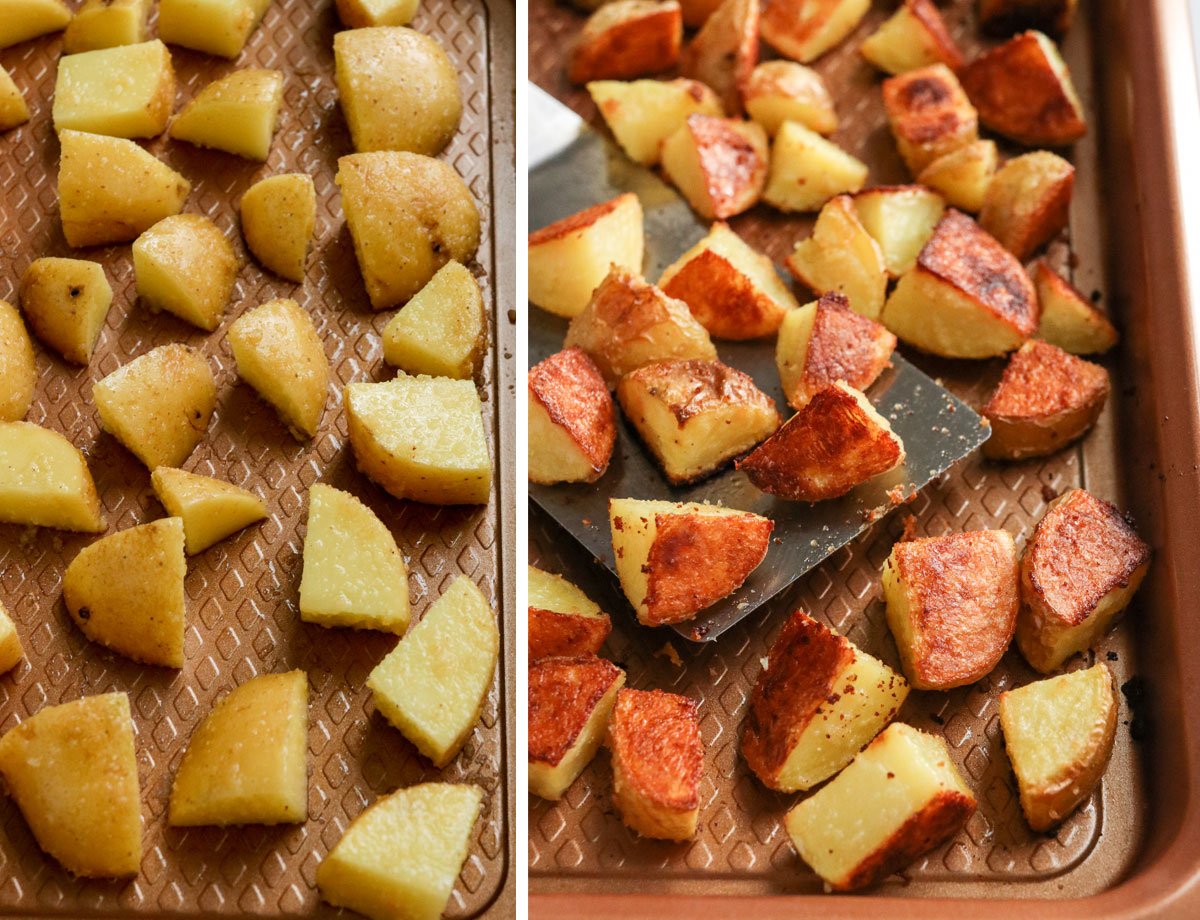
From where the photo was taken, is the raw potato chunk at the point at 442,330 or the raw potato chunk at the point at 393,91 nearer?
the raw potato chunk at the point at 442,330

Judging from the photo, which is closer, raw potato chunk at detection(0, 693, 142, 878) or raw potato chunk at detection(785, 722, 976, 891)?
raw potato chunk at detection(0, 693, 142, 878)

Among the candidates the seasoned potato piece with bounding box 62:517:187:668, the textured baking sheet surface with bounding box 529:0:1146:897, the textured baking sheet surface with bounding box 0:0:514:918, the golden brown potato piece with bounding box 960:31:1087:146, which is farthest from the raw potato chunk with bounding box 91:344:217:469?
the golden brown potato piece with bounding box 960:31:1087:146

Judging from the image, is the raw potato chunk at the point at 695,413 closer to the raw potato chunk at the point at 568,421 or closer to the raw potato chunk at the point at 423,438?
the raw potato chunk at the point at 568,421

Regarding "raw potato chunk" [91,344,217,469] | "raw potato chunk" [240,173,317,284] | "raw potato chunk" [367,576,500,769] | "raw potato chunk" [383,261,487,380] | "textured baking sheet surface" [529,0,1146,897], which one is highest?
"raw potato chunk" [240,173,317,284]

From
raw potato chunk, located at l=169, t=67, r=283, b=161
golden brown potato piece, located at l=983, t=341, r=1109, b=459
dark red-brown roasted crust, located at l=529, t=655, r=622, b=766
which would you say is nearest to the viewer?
dark red-brown roasted crust, located at l=529, t=655, r=622, b=766

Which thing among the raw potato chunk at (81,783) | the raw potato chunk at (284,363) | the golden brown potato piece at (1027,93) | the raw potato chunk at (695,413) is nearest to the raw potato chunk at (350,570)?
the raw potato chunk at (284,363)

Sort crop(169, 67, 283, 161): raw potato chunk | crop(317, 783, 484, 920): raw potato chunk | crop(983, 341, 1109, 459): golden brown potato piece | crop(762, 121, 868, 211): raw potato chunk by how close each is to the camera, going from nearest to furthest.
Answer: crop(317, 783, 484, 920): raw potato chunk
crop(169, 67, 283, 161): raw potato chunk
crop(983, 341, 1109, 459): golden brown potato piece
crop(762, 121, 868, 211): raw potato chunk

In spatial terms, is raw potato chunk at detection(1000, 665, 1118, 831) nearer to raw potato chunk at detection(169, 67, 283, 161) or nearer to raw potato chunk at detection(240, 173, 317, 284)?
raw potato chunk at detection(240, 173, 317, 284)
